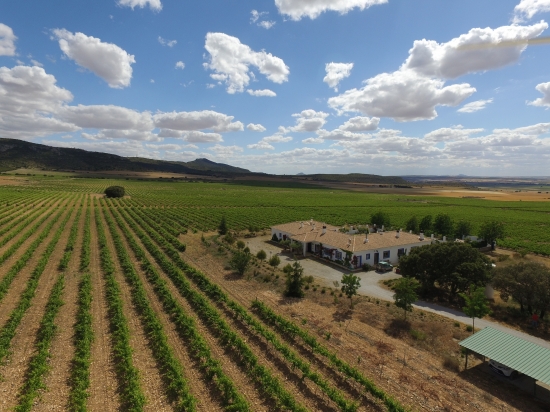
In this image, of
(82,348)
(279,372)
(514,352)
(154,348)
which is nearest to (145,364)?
(154,348)

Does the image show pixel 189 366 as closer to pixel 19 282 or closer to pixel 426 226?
pixel 19 282

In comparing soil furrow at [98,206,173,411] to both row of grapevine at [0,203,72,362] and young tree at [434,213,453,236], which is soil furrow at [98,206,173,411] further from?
young tree at [434,213,453,236]

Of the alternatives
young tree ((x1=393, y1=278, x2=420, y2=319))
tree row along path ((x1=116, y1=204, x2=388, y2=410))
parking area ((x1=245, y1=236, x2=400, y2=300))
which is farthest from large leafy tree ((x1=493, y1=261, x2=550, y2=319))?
tree row along path ((x1=116, y1=204, x2=388, y2=410))

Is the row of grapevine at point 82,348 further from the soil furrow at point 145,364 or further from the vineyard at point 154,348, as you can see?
the soil furrow at point 145,364

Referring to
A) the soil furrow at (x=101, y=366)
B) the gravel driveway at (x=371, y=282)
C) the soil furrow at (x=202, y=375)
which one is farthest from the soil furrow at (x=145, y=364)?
the gravel driveway at (x=371, y=282)

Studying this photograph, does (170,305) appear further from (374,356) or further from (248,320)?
(374,356)

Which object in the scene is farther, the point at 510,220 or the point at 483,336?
the point at 510,220

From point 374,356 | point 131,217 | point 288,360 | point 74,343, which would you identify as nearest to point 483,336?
point 374,356
